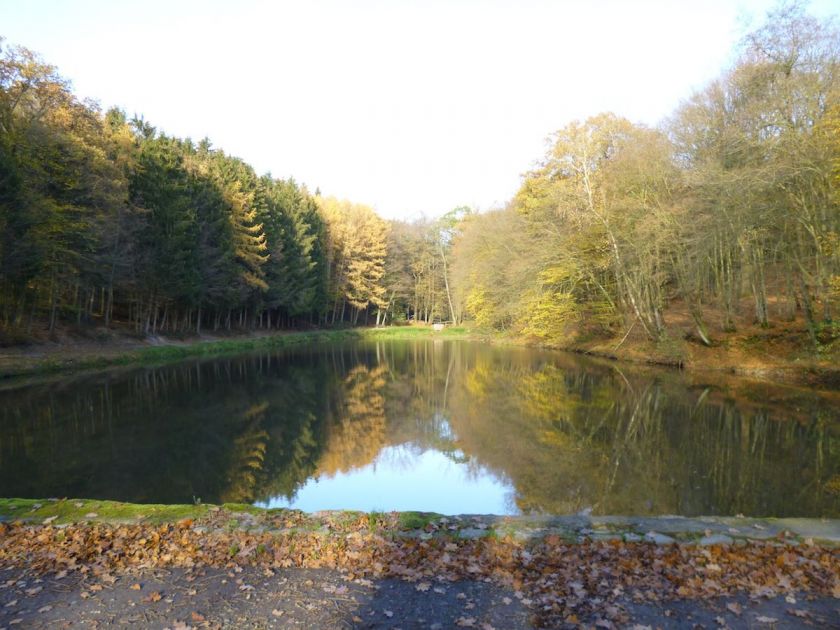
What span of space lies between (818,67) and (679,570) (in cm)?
1847

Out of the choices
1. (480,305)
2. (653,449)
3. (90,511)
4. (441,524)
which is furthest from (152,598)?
(480,305)

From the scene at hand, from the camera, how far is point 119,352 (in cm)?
2678

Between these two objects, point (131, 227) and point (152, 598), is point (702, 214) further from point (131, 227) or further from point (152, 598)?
point (131, 227)

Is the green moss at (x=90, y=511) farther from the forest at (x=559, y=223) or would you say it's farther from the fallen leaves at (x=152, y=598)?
the forest at (x=559, y=223)

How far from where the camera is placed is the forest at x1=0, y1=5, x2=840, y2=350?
17.5 meters

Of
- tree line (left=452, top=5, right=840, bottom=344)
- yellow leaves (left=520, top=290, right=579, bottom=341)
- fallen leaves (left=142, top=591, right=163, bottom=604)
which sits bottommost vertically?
fallen leaves (left=142, top=591, right=163, bottom=604)

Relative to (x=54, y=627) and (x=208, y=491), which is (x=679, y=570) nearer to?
(x=54, y=627)

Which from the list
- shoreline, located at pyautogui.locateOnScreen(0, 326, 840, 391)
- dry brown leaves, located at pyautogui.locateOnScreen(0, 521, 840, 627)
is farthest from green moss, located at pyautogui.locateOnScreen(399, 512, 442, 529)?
shoreline, located at pyautogui.locateOnScreen(0, 326, 840, 391)

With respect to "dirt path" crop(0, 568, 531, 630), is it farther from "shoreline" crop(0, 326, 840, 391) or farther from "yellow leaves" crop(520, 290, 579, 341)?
"yellow leaves" crop(520, 290, 579, 341)

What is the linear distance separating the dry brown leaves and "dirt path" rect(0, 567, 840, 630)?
15 cm

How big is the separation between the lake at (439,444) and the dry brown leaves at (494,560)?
267cm

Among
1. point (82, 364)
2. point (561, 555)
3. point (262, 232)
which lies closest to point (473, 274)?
point (262, 232)

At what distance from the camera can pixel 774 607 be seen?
4.09 m

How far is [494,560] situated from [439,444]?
24.3 feet
